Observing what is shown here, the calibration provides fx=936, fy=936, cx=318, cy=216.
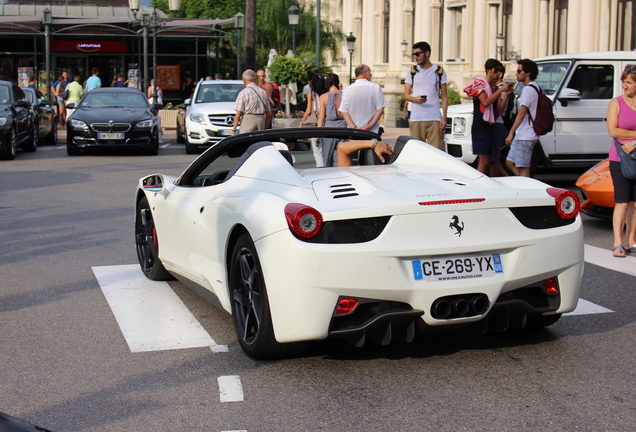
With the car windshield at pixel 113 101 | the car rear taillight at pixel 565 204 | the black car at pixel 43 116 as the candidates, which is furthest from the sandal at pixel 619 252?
the black car at pixel 43 116

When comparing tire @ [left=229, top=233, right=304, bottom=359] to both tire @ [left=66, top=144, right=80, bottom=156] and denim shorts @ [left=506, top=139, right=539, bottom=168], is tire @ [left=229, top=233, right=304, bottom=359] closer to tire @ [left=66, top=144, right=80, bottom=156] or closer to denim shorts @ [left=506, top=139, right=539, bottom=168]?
denim shorts @ [left=506, top=139, right=539, bottom=168]

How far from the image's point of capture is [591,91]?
14.6 m

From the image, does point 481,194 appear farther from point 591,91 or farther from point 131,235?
point 591,91

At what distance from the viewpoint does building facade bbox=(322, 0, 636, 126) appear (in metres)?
42.2

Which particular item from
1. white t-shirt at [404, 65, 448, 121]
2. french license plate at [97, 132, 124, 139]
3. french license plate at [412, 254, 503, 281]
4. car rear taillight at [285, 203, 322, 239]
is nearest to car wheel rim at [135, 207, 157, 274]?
car rear taillight at [285, 203, 322, 239]

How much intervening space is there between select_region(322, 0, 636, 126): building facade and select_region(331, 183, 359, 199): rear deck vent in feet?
128

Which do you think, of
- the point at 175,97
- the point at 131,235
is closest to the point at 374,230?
the point at 131,235

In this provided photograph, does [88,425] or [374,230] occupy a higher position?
[374,230]

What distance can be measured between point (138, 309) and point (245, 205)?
1.66 metres

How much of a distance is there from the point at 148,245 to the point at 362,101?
5.42 m

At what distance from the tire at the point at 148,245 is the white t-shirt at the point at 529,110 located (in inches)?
221

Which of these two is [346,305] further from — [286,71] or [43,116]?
[286,71]

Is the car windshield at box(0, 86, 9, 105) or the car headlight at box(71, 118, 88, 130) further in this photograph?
the car headlight at box(71, 118, 88, 130)

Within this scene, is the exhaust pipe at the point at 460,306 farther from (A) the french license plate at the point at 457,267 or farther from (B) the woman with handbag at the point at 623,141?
(B) the woman with handbag at the point at 623,141
